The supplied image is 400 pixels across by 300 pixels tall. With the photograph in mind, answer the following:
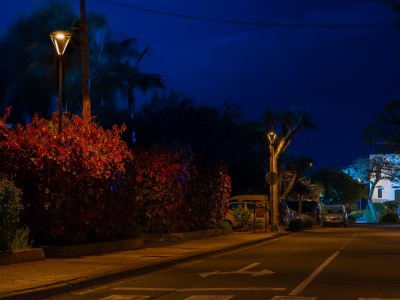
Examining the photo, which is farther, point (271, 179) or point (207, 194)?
point (271, 179)

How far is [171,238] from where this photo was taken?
25.0m

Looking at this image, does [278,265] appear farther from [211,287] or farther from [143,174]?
[143,174]

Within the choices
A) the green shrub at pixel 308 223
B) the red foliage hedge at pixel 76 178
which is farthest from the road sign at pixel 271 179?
the red foliage hedge at pixel 76 178

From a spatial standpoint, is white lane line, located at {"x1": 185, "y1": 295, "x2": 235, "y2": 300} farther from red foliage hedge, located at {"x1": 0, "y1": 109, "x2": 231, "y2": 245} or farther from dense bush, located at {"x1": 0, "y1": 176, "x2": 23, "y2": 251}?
red foliage hedge, located at {"x1": 0, "y1": 109, "x2": 231, "y2": 245}

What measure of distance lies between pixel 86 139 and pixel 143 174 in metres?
6.06

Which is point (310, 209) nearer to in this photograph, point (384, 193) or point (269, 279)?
point (384, 193)

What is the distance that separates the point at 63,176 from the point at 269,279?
261 inches

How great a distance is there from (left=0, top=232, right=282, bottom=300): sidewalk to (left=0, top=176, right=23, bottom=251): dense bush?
2.21ft

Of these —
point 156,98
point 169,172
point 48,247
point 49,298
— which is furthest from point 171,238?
point 156,98

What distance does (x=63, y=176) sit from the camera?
17422 mm

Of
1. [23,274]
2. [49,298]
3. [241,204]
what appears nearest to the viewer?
[49,298]

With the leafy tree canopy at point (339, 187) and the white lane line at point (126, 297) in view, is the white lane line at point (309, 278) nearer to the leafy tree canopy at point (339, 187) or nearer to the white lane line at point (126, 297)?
the white lane line at point (126, 297)

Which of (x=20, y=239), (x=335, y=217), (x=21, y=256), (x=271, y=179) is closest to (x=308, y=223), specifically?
(x=335, y=217)

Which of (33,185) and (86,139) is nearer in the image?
(33,185)
